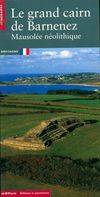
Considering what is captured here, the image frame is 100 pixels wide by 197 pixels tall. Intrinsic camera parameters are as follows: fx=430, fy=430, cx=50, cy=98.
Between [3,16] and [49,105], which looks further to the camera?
[49,105]

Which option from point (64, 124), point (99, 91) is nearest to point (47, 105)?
point (64, 124)

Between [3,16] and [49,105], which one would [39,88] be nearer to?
[49,105]

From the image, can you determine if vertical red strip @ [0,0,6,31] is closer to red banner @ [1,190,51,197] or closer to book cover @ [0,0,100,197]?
book cover @ [0,0,100,197]

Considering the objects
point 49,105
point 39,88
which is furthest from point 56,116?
point 39,88

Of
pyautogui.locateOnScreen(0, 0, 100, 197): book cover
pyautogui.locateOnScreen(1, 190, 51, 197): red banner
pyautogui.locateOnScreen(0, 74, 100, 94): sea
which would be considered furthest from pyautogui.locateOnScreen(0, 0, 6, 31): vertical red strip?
pyautogui.locateOnScreen(1, 190, 51, 197): red banner

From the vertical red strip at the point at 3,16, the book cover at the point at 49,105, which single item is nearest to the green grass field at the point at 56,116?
the book cover at the point at 49,105

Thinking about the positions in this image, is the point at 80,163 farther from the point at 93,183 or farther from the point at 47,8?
the point at 47,8

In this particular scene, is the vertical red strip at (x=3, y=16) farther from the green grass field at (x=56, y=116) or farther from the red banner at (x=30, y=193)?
the red banner at (x=30, y=193)
